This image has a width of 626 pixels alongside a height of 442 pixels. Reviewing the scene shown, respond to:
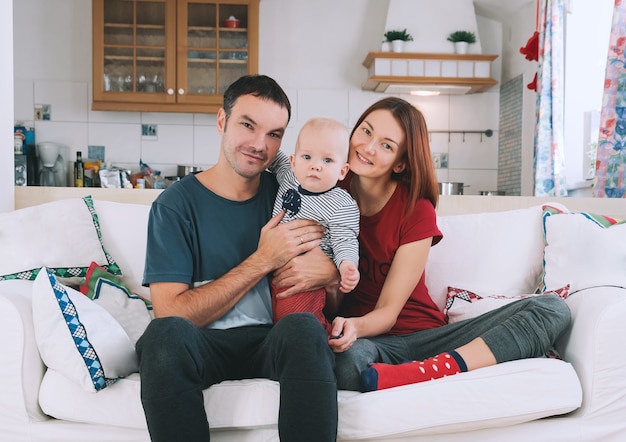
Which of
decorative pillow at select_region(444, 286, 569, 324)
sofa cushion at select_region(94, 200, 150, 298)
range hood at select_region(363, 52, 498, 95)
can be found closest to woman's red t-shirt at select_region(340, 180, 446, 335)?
decorative pillow at select_region(444, 286, 569, 324)

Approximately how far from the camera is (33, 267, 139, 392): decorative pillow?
5.08 ft

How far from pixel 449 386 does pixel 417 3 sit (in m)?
3.68

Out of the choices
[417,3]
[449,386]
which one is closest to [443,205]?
[449,386]

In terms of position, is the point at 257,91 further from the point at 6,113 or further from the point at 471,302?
the point at 6,113

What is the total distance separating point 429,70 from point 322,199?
3.10 meters

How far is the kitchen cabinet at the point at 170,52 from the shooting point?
15.0ft

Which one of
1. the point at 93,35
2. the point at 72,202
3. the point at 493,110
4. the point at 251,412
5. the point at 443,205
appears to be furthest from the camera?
the point at 493,110

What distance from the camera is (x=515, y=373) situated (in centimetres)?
161

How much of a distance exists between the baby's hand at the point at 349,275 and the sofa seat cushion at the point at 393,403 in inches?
9.8

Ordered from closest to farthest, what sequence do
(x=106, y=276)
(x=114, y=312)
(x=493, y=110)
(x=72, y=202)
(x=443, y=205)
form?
(x=114, y=312) → (x=106, y=276) → (x=72, y=202) → (x=443, y=205) → (x=493, y=110)

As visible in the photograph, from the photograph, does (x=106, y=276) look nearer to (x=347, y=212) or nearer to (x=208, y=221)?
(x=208, y=221)

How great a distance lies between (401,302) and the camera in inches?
71.4

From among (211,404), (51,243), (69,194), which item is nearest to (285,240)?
(211,404)

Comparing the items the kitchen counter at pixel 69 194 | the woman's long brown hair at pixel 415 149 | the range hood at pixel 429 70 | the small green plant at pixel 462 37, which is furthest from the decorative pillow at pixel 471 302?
the small green plant at pixel 462 37
